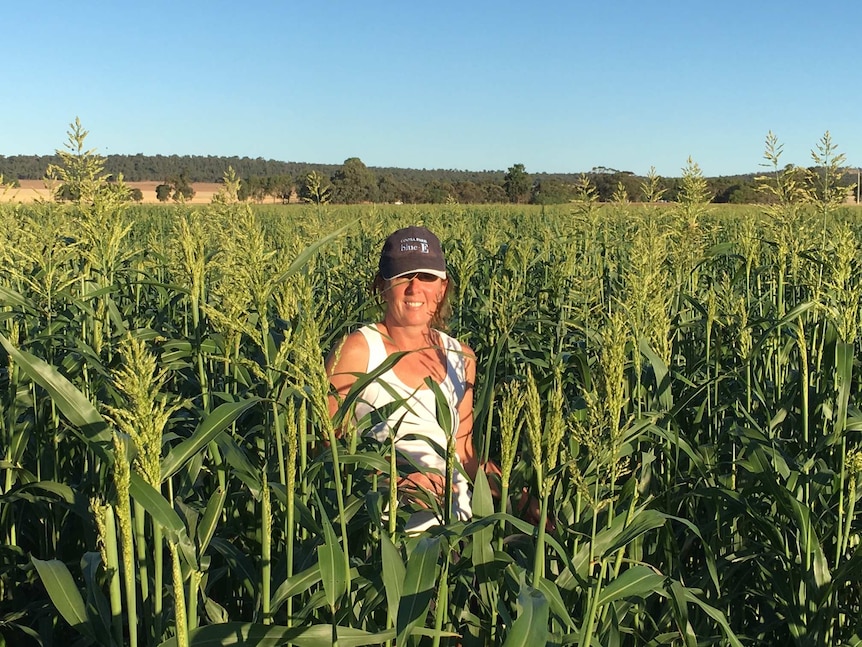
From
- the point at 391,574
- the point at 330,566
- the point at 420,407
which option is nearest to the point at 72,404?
the point at 330,566

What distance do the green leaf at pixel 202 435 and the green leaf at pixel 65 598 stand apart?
408 mm

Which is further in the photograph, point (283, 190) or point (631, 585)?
point (283, 190)

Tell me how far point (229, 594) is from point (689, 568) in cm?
180

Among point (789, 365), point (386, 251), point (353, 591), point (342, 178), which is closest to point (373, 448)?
point (353, 591)

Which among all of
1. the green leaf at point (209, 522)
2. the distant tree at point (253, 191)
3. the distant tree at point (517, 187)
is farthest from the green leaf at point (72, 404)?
the distant tree at point (517, 187)

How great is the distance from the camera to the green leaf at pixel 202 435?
4.59 feet

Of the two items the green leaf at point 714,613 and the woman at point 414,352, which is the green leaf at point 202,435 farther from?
the woman at point 414,352

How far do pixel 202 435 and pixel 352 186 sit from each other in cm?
3985

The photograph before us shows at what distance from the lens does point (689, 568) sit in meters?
2.89

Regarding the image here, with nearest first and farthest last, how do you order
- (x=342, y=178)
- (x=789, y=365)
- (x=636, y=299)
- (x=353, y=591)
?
(x=353, y=591)
(x=636, y=299)
(x=789, y=365)
(x=342, y=178)

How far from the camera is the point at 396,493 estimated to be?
5.53 ft

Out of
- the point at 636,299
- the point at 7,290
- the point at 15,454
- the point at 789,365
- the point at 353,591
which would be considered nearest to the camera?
the point at 353,591

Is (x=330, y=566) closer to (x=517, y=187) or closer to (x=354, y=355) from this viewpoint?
(x=354, y=355)

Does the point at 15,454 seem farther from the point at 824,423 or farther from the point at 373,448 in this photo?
the point at 824,423
